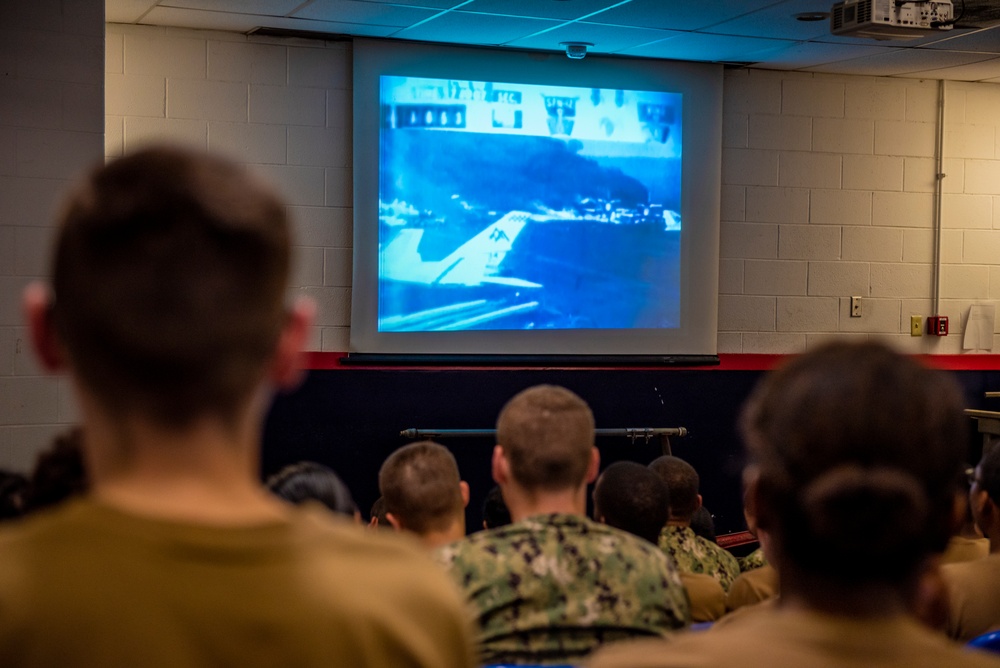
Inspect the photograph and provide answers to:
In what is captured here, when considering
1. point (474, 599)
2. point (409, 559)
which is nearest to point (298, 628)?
point (409, 559)

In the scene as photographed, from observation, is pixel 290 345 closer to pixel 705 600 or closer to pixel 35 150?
pixel 705 600

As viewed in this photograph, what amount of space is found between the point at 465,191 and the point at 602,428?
144 centimetres

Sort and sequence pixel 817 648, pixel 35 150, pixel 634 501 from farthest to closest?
pixel 35 150 < pixel 634 501 < pixel 817 648

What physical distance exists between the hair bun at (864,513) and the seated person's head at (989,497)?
1507mm

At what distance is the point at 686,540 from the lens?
3186mm

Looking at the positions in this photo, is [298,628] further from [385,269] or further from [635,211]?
[635,211]

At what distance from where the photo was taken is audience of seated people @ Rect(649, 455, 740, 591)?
3.12 meters

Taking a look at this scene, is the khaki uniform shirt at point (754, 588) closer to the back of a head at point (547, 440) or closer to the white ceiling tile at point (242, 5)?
the back of a head at point (547, 440)

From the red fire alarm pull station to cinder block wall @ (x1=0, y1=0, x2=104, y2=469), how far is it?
4783mm

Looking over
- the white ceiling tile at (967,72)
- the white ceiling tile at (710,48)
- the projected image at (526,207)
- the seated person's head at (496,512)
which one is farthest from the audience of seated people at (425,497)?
the white ceiling tile at (967,72)

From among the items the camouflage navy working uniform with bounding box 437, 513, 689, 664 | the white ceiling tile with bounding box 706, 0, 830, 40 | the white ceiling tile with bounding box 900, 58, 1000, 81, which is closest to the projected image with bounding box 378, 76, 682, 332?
the white ceiling tile with bounding box 706, 0, 830, 40

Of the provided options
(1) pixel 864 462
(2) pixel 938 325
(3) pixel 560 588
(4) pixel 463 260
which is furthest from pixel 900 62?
(1) pixel 864 462

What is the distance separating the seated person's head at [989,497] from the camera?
2262 millimetres

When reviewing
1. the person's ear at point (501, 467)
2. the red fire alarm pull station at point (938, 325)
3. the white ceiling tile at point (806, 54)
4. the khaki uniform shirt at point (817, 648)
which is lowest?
the person's ear at point (501, 467)
